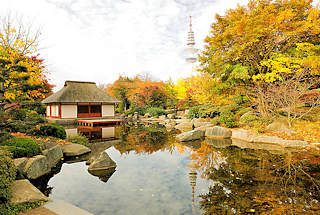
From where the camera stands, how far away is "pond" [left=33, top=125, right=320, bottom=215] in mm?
3586

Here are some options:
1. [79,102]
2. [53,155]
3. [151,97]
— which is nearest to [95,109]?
[79,102]

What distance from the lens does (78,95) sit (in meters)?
22.1

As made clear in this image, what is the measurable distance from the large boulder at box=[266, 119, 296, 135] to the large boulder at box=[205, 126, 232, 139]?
7.18ft

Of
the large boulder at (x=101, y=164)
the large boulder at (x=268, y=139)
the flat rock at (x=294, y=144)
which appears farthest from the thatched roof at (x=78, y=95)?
the flat rock at (x=294, y=144)

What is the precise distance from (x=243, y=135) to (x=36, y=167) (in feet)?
32.7

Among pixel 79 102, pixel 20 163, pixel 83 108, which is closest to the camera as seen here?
pixel 20 163

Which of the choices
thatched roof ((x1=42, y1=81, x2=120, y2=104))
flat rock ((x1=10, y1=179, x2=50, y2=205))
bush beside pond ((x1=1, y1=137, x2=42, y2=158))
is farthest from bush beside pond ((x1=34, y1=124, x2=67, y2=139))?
thatched roof ((x1=42, y1=81, x2=120, y2=104))

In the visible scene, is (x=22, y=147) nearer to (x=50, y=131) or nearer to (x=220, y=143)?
(x=50, y=131)

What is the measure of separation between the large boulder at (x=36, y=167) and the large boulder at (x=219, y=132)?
916 cm

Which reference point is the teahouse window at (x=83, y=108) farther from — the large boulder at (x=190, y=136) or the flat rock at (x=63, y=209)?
the flat rock at (x=63, y=209)

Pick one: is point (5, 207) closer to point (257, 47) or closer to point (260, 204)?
point (260, 204)

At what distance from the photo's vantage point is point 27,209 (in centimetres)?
308

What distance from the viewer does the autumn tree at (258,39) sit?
34.5ft

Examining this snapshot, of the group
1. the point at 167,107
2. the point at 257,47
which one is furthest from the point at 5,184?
the point at 167,107
